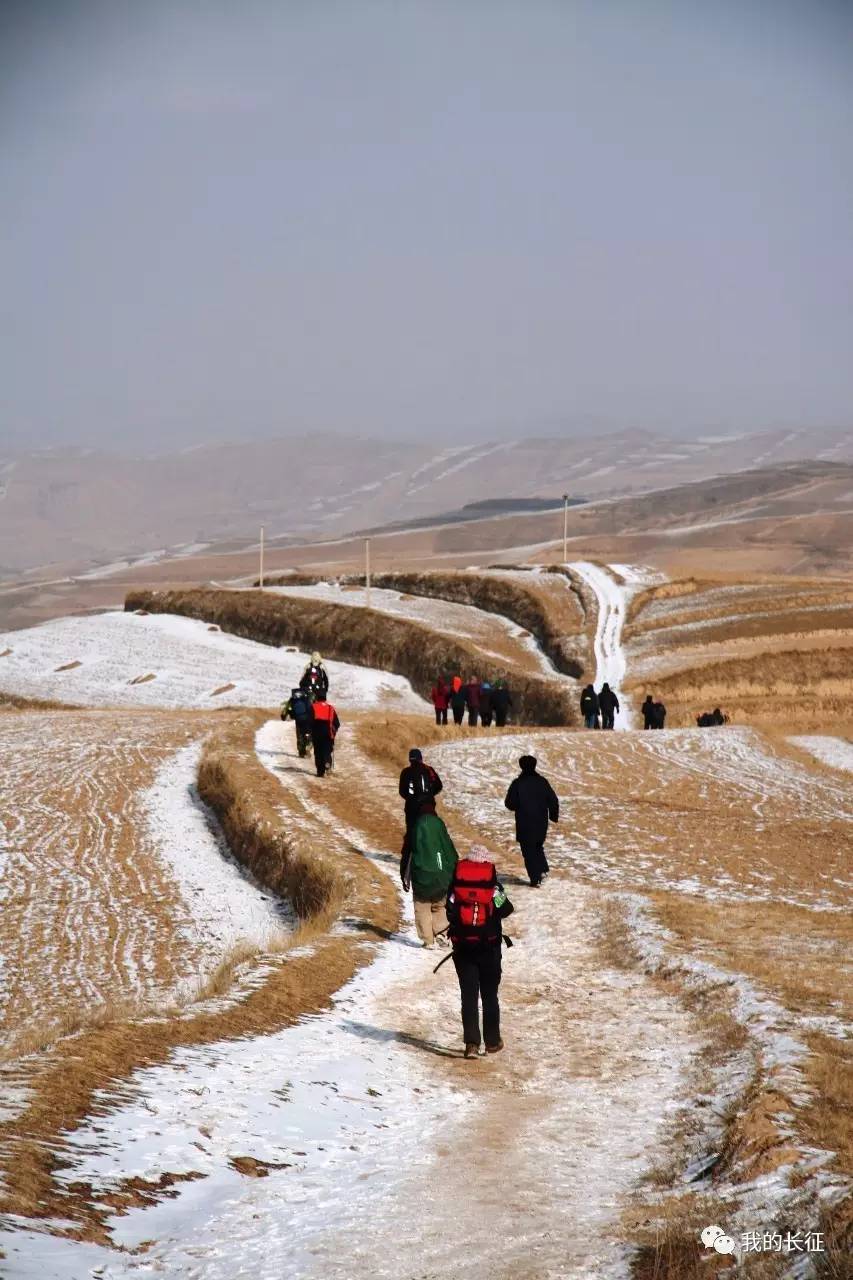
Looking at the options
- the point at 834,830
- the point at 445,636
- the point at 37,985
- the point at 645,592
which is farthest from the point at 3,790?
the point at 645,592

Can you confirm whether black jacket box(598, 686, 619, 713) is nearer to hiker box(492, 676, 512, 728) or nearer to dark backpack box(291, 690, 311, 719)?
hiker box(492, 676, 512, 728)

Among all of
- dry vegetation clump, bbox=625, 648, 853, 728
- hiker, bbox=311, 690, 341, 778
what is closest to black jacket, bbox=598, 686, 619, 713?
dry vegetation clump, bbox=625, 648, 853, 728

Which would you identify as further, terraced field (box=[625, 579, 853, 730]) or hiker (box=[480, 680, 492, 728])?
terraced field (box=[625, 579, 853, 730])

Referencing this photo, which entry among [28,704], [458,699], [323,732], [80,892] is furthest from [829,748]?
[28,704]

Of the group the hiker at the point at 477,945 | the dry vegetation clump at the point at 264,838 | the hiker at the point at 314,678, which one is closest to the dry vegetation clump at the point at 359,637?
A: the hiker at the point at 314,678

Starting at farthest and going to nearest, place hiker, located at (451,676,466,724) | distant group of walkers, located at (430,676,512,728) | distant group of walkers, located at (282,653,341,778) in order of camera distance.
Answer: hiker, located at (451,676,466,724)
distant group of walkers, located at (430,676,512,728)
distant group of walkers, located at (282,653,341,778)

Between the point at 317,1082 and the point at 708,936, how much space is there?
806 cm

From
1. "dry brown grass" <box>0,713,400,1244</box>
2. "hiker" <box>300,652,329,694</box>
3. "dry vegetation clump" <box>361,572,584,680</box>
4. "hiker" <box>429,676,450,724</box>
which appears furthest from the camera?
"dry vegetation clump" <box>361,572,584,680</box>

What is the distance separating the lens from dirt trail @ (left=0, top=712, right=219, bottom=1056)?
17.8 m

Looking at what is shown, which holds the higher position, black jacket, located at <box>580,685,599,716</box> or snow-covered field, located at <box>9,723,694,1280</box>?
black jacket, located at <box>580,685,599,716</box>

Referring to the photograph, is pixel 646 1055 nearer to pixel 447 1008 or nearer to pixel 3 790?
pixel 447 1008

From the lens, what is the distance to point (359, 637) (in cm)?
8244

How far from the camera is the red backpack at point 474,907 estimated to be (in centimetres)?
1348

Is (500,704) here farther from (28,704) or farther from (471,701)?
(28,704)
